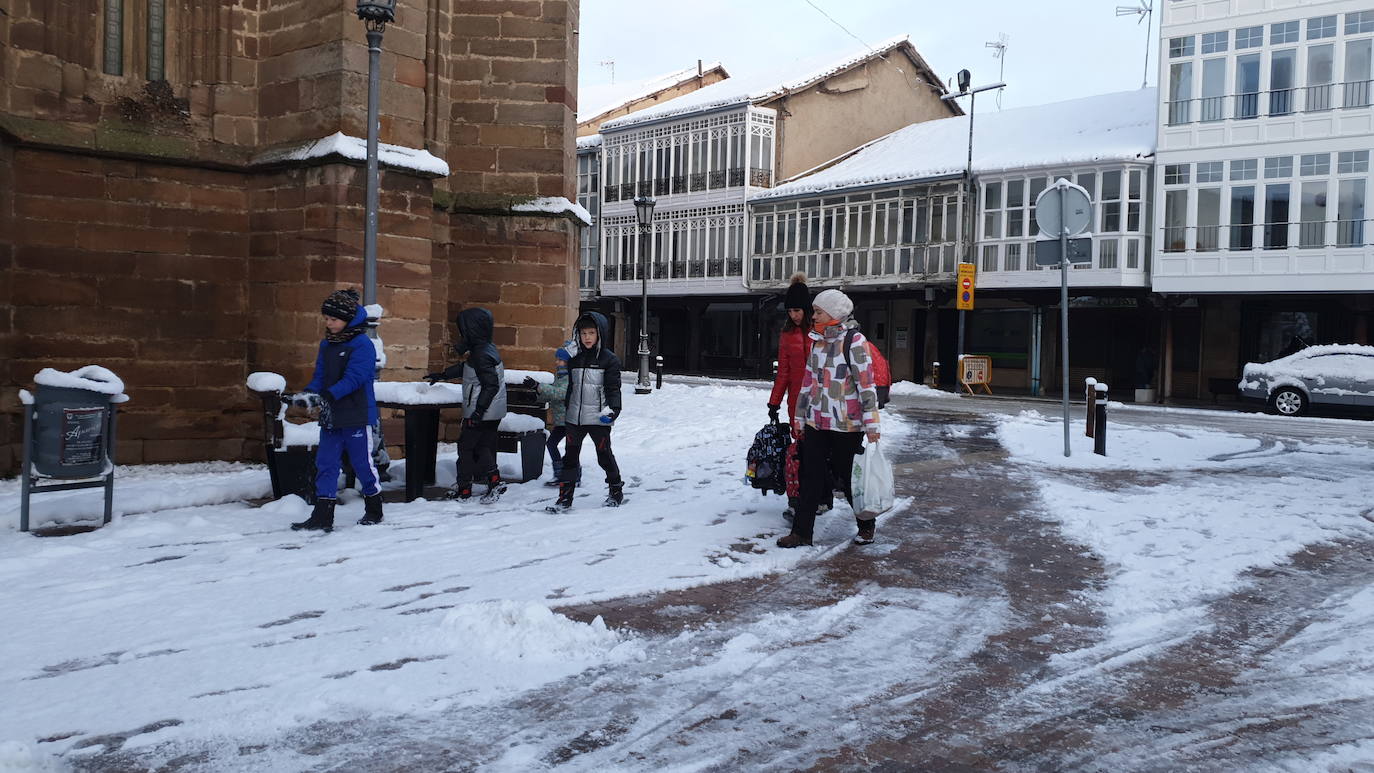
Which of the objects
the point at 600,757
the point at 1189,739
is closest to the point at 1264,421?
the point at 1189,739

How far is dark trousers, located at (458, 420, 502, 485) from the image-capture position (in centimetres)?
841

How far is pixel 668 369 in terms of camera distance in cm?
4175

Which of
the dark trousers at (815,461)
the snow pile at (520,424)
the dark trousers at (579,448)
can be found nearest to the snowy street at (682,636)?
the dark trousers at (815,461)

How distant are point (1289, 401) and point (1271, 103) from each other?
24.3 ft

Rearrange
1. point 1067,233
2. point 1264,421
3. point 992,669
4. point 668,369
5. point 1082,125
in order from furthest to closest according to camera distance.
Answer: point 668,369, point 1082,125, point 1264,421, point 1067,233, point 992,669

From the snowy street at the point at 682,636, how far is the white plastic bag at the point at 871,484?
285mm

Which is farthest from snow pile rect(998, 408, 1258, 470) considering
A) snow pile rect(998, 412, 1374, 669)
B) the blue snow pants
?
the blue snow pants

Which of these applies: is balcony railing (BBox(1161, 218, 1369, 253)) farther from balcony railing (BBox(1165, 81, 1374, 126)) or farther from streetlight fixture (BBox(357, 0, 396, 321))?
streetlight fixture (BBox(357, 0, 396, 321))

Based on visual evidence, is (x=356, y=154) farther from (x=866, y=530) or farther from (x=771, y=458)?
(x=866, y=530)

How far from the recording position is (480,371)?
8.30 metres

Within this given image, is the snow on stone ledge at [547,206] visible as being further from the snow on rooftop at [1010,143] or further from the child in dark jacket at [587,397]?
the snow on rooftop at [1010,143]

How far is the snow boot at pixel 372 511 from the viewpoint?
23.8 ft

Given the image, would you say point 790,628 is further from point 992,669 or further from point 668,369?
point 668,369

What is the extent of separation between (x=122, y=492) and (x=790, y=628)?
5479 millimetres
